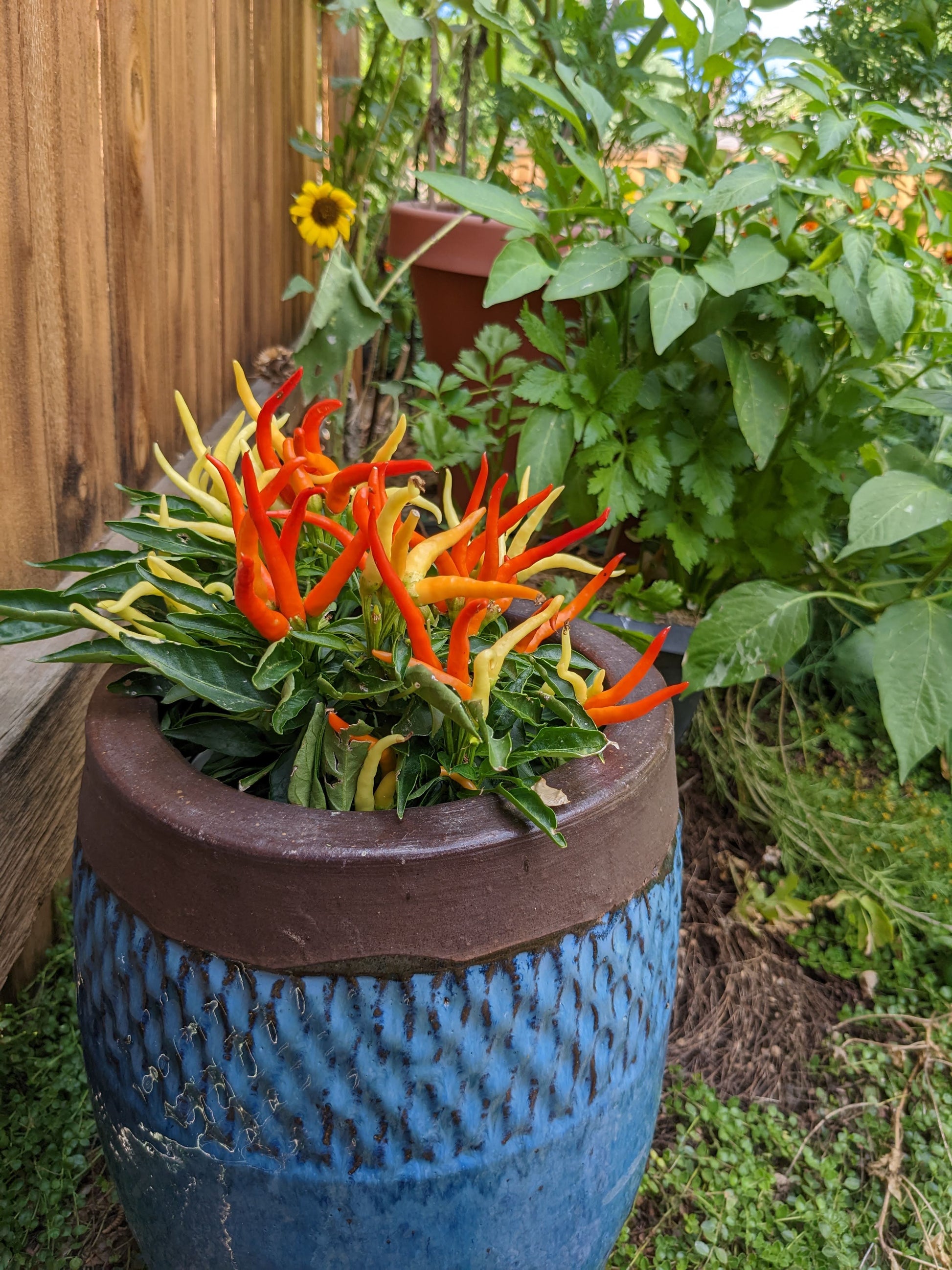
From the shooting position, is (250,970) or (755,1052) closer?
(250,970)

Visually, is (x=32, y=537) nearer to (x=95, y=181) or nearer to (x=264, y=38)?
(x=95, y=181)

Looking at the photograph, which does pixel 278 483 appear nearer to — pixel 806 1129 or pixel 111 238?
pixel 111 238

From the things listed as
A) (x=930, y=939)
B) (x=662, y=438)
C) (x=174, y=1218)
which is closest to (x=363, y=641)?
(x=174, y=1218)

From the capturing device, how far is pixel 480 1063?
712 millimetres

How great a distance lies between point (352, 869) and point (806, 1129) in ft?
Result: 3.46

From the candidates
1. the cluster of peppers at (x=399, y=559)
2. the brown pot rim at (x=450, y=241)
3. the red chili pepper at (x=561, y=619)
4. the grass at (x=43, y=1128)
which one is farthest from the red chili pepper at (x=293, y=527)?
the brown pot rim at (x=450, y=241)

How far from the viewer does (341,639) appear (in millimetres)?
801

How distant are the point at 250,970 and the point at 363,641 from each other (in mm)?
270

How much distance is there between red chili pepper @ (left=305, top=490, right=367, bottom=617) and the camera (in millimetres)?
721

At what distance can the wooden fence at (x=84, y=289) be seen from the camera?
1.06 metres

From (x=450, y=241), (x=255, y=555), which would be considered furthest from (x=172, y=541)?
(x=450, y=241)

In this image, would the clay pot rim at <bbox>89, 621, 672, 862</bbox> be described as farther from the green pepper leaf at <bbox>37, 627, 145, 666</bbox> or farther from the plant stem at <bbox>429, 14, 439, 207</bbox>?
the plant stem at <bbox>429, 14, 439, 207</bbox>

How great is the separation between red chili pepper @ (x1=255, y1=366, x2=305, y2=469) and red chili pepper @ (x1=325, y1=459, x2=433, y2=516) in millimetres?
64

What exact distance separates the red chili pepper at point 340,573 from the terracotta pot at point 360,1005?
152 millimetres
